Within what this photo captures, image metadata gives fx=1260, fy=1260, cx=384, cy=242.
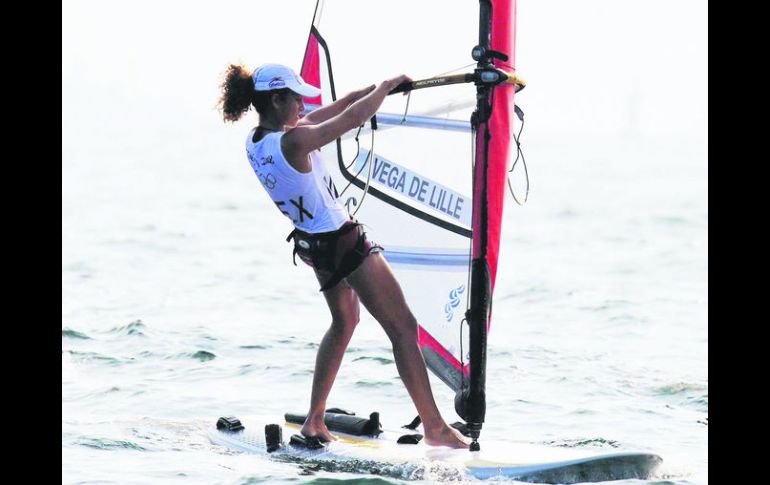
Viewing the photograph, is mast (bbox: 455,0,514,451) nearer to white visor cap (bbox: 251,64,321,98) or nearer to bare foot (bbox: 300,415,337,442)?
bare foot (bbox: 300,415,337,442)

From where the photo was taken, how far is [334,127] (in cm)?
504

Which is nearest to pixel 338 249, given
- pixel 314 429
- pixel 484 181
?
pixel 484 181

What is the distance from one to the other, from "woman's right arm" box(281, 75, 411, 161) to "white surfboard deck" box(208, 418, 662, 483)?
1.39 m

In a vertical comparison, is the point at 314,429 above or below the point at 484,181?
below

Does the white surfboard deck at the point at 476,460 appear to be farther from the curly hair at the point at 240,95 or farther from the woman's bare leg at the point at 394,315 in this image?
the curly hair at the point at 240,95

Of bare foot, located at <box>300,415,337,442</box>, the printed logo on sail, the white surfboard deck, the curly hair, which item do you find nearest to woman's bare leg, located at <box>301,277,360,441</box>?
bare foot, located at <box>300,415,337,442</box>

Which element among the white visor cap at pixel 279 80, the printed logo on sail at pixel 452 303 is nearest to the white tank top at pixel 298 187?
the white visor cap at pixel 279 80

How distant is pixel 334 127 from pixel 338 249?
0.59m

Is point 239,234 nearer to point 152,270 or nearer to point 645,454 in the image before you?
point 152,270

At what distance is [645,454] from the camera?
5.39m

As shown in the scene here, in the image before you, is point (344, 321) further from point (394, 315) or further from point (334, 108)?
point (334, 108)
